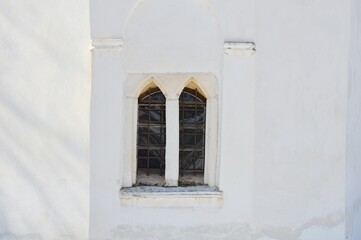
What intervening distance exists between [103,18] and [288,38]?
7.07ft

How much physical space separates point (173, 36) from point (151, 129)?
122 centimetres

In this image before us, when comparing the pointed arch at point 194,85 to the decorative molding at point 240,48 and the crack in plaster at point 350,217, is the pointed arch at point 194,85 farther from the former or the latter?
the crack in plaster at point 350,217

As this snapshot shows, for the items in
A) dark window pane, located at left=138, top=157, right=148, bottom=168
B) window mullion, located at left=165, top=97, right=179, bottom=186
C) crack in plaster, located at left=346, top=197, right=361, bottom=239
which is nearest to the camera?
window mullion, located at left=165, top=97, right=179, bottom=186

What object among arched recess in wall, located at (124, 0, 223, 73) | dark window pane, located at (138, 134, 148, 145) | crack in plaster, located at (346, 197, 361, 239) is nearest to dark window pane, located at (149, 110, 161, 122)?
dark window pane, located at (138, 134, 148, 145)

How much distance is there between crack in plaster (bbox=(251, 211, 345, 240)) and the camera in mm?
6496

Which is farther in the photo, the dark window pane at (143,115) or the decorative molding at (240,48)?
the dark window pane at (143,115)

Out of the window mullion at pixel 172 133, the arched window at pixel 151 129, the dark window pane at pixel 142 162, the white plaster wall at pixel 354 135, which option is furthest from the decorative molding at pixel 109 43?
the white plaster wall at pixel 354 135

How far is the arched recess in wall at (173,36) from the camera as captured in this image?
21.0 ft

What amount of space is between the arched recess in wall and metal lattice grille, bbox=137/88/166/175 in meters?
0.55

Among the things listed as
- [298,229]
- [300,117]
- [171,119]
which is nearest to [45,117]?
[171,119]

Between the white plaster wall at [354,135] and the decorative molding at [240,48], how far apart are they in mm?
1343

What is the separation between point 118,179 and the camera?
6.47 m

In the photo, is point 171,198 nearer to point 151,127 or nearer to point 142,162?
point 142,162

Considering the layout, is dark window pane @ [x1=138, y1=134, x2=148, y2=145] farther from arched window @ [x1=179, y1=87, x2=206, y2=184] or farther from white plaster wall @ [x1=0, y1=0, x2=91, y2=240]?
white plaster wall @ [x1=0, y1=0, x2=91, y2=240]
